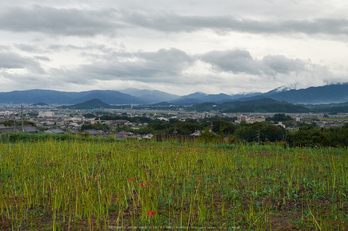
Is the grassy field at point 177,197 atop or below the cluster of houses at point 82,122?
atop

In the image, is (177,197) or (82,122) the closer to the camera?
(177,197)

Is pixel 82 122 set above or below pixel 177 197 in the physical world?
below

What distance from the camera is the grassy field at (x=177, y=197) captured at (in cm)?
391

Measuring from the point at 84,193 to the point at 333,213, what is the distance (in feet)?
→ 13.2

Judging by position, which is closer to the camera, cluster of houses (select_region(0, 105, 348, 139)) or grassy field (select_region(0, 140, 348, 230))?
grassy field (select_region(0, 140, 348, 230))

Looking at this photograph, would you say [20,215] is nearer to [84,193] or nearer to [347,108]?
[84,193]

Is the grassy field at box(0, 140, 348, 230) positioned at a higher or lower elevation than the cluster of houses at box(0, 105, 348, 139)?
higher

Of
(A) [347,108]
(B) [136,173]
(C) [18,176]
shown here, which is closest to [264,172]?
(B) [136,173]

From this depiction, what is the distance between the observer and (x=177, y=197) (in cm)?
462

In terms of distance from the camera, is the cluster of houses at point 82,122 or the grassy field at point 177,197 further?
the cluster of houses at point 82,122

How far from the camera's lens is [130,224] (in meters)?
3.92

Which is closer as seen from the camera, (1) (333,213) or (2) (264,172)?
(1) (333,213)

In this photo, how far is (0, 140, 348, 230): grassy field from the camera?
3.91 meters

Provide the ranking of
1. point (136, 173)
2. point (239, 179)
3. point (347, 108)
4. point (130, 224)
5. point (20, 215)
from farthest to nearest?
point (347, 108) → point (136, 173) → point (239, 179) → point (20, 215) → point (130, 224)
